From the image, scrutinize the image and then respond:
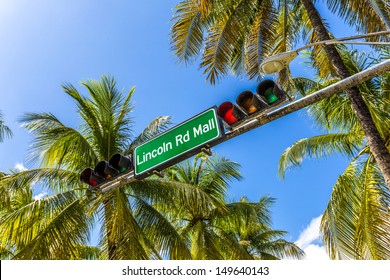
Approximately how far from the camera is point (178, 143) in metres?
5.20

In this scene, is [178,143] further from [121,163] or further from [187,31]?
[187,31]

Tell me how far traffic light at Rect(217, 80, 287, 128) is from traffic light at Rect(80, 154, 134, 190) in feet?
5.59

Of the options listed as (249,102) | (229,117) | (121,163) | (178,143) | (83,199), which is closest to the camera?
(249,102)

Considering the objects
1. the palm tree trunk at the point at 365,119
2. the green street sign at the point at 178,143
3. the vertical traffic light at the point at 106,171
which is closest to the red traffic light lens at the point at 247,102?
the green street sign at the point at 178,143

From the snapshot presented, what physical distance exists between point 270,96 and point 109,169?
2677 mm

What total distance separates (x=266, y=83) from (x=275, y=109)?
13.5 inches

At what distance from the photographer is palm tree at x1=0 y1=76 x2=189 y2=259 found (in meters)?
9.85

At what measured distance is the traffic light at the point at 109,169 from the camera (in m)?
5.74

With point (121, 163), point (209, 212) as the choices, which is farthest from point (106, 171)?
point (209, 212)

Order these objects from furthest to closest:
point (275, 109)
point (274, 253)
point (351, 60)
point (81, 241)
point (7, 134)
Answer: point (274, 253) < point (7, 134) < point (351, 60) < point (81, 241) < point (275, 109)

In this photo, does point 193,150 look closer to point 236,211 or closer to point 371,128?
point 371,128

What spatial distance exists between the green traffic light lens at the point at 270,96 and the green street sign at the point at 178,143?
0.69 meters

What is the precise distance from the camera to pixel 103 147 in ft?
40.7
